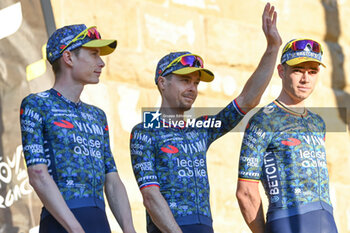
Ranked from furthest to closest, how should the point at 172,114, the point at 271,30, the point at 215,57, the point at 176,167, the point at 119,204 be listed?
1. the point at 215,57
2. the point at 172,114
3. the point at 271,30
4. the point at 176,167
5. the point at 119,204

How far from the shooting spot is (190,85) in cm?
468

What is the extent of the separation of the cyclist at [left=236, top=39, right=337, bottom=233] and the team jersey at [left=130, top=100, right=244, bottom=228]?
302 mm

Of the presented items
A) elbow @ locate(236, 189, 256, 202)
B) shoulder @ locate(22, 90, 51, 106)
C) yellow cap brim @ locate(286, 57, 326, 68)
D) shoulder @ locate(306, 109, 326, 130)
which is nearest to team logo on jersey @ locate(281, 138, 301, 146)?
shoulder @ locate(306, 109, 326, 130)

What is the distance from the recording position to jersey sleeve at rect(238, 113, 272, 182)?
15.0 ft

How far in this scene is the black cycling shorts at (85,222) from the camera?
12.2ft

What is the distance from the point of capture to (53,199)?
3.60m

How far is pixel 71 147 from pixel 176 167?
0.77m

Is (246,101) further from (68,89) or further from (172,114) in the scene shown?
(68,89)

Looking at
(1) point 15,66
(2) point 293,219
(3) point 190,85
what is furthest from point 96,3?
(2) point 293,219

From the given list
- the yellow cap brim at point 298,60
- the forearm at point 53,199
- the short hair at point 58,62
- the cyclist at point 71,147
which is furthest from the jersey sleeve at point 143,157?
the yellow cap brim at point 298,60

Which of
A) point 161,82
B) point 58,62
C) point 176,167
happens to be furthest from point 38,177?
point 161,82

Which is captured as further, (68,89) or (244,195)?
(244,195)

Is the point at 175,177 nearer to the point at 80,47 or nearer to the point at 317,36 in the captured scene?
the point at 80,47

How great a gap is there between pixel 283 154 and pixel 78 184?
52.6 inches
